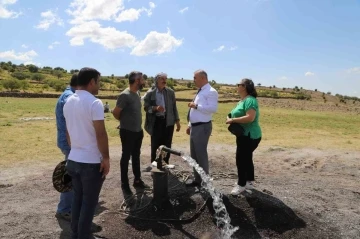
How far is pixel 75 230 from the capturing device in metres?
4.02

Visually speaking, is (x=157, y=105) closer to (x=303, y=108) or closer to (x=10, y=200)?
(x=10, y=200)

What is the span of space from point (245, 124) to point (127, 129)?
1.95 meters

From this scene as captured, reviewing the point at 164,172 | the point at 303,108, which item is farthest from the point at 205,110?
the point at 303,108

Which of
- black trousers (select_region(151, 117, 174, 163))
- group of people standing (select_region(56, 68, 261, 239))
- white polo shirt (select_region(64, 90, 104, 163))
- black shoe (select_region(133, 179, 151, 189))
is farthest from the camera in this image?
black trousers (select_region(151, 117, 174, 163))

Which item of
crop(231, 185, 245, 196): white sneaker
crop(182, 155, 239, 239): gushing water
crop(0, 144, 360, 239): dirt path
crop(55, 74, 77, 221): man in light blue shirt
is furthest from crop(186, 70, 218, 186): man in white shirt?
crop(55, 74, 77, 221): man in light blue shirt

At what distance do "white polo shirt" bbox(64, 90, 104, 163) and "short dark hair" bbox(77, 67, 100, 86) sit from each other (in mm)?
101

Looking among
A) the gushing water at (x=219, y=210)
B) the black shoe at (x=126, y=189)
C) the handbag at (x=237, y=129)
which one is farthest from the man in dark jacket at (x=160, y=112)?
the handbag at (x=237, y=129)

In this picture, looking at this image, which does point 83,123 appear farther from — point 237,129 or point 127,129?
point 237,129

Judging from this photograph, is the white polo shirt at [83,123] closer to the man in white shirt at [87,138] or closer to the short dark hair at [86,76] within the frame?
the man in white shirt at [87,138]

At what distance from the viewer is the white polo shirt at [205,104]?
5.67m

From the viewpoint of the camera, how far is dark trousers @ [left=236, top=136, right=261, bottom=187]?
221 inches

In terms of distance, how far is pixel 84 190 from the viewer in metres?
3.69

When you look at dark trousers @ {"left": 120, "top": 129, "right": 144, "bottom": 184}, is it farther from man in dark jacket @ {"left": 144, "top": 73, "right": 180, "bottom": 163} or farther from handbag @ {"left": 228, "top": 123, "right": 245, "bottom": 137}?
handbag @ {"left": 228, "top": 123, "right": 245, "bottom": 137}

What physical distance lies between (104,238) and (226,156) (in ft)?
18.8
